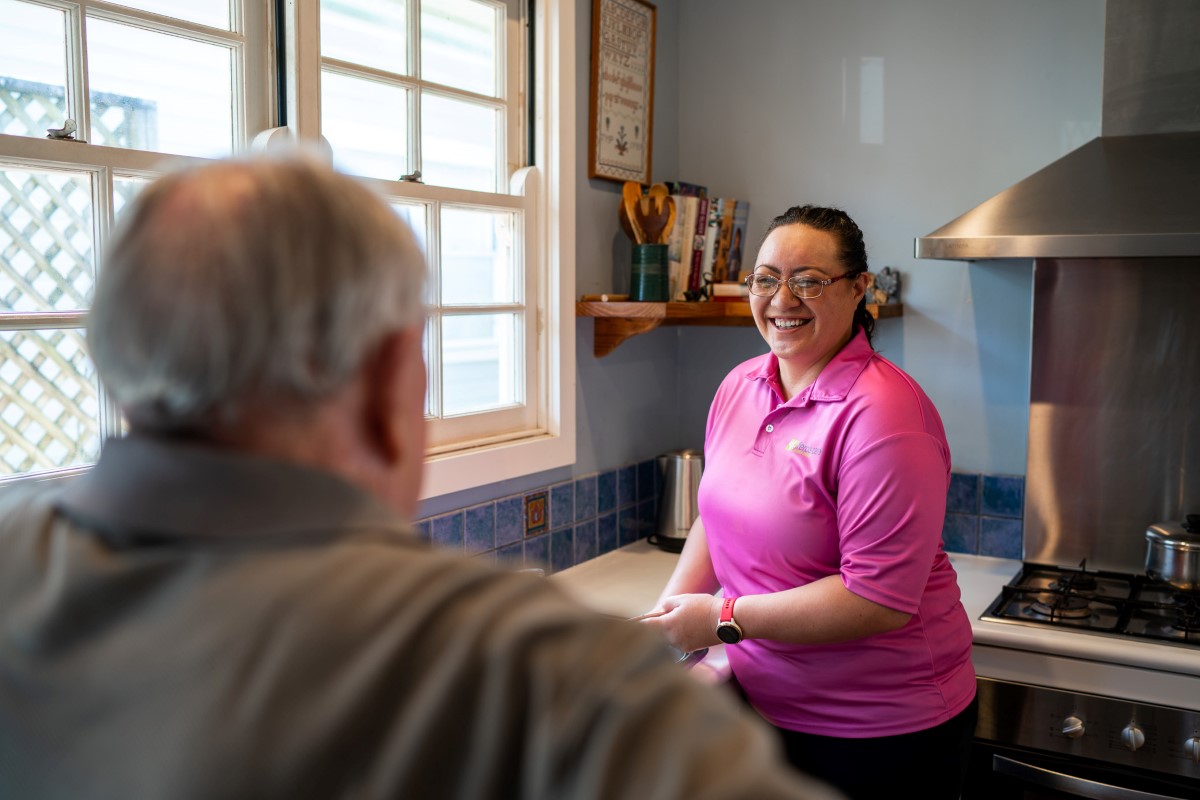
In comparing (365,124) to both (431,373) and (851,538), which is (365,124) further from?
(851,538)

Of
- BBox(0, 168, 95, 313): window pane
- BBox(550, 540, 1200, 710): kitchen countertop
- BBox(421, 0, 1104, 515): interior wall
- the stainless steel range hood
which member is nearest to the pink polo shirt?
BBox(550, 540, 1200, 710): kitchen countertop

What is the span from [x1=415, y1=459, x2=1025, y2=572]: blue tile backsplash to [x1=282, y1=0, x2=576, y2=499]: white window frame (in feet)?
0.36

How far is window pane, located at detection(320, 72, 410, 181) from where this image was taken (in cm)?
204

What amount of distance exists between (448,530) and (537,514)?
1.04 ft

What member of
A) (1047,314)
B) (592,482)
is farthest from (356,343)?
(1047,314)

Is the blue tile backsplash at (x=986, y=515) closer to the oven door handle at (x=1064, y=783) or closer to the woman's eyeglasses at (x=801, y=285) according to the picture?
the oven door handle at (x=1064, y=783)

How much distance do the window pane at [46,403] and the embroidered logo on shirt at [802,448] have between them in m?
1.09

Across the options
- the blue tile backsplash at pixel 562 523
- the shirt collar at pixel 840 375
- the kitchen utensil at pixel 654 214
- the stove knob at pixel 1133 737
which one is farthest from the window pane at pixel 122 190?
the stove knob at pixel 1133 737

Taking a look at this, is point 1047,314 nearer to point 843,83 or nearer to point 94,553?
point 843,83

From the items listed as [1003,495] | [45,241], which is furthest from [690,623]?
[1003,495]

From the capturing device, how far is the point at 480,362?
2.46m

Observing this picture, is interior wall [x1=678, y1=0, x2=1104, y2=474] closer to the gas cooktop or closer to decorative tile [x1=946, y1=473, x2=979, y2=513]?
decorative tile [x1=946, y1=473, x2=979, y2=513]

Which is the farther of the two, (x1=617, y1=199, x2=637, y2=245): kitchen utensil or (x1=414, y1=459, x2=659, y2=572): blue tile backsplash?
(x1=617, y1=199, x2=637, y2=245): kitchen utensil

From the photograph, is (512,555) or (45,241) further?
(512,555)
